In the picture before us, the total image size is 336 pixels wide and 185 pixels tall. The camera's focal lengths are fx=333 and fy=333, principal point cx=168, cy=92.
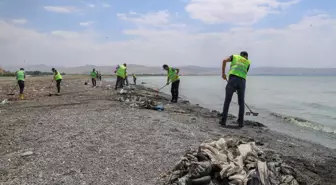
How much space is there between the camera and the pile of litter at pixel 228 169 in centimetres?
483

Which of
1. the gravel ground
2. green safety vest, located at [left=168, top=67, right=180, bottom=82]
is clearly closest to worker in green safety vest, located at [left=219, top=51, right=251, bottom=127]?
the gravel ground

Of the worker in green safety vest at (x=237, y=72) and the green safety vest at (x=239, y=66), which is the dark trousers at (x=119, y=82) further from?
the green safety vest at (x=239, y=66)

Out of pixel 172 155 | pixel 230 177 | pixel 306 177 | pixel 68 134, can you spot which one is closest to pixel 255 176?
pixel 230 177

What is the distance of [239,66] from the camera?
33.3 feet

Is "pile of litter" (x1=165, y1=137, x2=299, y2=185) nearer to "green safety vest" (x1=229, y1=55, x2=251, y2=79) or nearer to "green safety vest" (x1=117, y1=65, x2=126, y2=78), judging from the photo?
"green safety vest" (x1=229, y1=55, x2=251, y2=79)

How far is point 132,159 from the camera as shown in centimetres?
645

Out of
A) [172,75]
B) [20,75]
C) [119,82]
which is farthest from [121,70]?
[172,75]

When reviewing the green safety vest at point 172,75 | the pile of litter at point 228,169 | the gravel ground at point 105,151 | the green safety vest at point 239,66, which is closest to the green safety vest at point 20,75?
the green safety vest at point 172,75

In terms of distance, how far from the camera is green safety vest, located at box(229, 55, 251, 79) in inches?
400

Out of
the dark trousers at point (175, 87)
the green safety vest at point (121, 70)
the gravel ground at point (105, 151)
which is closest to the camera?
the gravel ground at point (105, 151)

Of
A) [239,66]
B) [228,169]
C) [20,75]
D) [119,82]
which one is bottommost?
[228,169]

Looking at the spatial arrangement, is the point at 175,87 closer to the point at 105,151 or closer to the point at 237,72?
the point at 237,72

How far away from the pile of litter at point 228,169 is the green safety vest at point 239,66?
4566 millimetres

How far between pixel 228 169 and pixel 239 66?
5693mm
